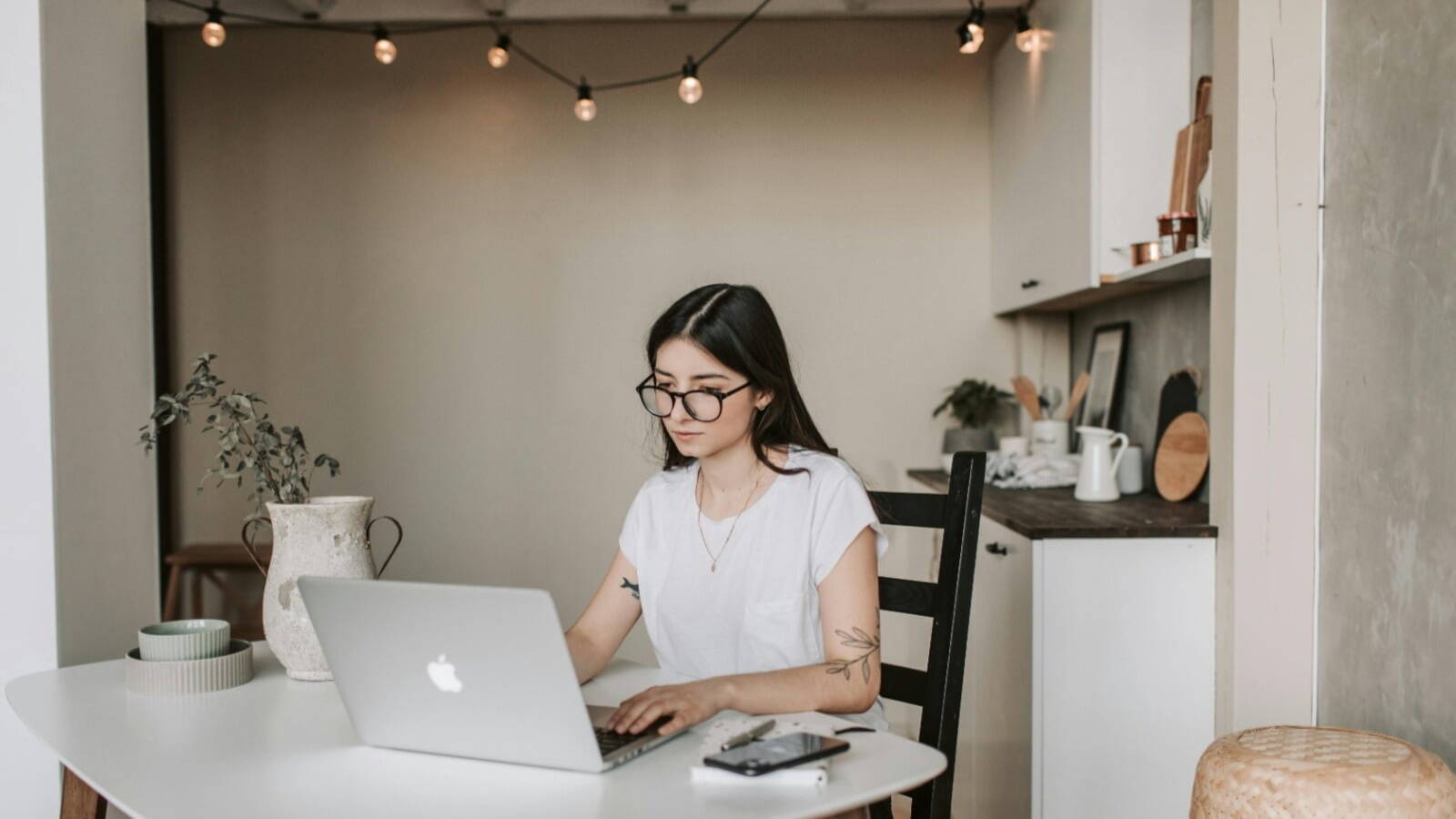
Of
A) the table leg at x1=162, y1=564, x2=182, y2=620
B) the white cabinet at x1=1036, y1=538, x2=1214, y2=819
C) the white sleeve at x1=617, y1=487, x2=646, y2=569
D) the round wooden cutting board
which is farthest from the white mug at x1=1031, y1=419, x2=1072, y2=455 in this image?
the table leg at x1=162, y1=564, x2=182, y2=620

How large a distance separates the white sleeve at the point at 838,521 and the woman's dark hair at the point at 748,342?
69mm

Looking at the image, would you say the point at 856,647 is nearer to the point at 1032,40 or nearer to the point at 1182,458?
the point at 1182,458

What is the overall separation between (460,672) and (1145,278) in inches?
76.0

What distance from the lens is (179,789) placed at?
3.45 feet

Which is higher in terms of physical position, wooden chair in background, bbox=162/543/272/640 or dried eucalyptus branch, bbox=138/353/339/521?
dried eucalyptus branch, bbox=138/353/339/521

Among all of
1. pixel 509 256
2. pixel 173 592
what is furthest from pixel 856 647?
pixel 173 592

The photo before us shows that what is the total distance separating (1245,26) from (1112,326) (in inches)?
Result: 51.9

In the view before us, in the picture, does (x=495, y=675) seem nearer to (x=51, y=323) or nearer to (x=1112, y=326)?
(x=51, y=323)

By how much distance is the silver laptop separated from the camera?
101cm

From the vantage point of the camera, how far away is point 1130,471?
2.69 meters

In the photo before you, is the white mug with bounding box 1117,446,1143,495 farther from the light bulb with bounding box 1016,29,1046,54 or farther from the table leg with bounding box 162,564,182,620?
the table leg with bounding box 162,564,182,620

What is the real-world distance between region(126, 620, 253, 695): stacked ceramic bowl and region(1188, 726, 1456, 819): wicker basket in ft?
4.12

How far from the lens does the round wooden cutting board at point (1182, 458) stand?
2.38 meters

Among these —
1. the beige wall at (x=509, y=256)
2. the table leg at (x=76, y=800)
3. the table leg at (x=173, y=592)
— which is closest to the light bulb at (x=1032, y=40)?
the beige wall at (x=509, y=256)
